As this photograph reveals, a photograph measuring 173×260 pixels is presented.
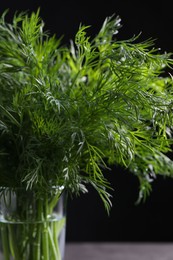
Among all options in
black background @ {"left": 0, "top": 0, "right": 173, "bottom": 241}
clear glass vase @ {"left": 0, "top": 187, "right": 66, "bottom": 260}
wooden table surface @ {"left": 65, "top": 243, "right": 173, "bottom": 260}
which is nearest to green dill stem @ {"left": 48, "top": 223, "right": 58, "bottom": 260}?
clear glass vase @ {"left": 0, "top": 187, "right": 66, "bottom": 260}

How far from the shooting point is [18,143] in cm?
89

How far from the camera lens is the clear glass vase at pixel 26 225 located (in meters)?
0.90

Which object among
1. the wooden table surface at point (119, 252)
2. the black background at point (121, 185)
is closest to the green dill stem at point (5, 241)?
the wooden table surface at point (119, 252)

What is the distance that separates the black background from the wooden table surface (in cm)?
17

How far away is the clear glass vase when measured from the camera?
2.97 ft

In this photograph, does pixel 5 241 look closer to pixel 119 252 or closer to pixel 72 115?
pixel 72 115

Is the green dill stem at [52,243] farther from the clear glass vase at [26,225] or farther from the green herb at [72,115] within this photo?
the green herb at [72,115]

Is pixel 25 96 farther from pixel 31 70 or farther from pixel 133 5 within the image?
pixel 133 5

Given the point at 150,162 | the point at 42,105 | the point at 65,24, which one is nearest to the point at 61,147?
the point at 42,105

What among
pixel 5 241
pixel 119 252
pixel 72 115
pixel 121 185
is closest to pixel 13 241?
pixel 5 241

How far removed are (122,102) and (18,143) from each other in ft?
0.69

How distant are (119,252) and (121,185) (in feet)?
0.83

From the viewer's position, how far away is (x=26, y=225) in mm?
910

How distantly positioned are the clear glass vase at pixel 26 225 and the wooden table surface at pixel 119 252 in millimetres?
369
